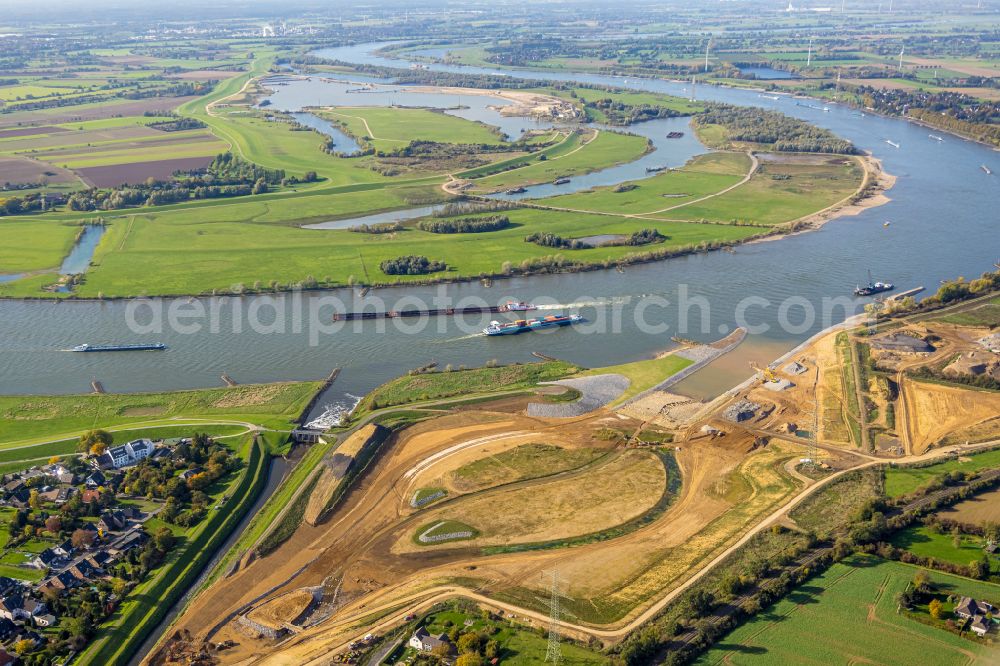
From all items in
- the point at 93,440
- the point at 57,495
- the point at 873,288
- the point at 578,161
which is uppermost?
the point at 578,161

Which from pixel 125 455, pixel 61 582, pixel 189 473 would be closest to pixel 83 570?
pixel 61 582

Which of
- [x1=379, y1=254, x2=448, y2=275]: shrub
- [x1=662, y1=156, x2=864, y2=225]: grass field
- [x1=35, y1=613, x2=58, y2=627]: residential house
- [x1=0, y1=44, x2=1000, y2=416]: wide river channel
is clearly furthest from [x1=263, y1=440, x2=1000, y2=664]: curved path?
[x1=662, y1=156, x2=864, y2=225]: grass field

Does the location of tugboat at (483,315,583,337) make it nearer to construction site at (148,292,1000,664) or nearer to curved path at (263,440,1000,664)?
construction site at (148,292,1000,664)

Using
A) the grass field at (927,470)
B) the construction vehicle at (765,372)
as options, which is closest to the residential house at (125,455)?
the construction vehicle at (765,372)

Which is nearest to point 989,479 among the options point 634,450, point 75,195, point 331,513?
point 634,450

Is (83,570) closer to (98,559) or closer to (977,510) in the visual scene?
(98,559)

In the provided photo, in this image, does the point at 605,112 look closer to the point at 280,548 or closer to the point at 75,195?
the point at 75,195

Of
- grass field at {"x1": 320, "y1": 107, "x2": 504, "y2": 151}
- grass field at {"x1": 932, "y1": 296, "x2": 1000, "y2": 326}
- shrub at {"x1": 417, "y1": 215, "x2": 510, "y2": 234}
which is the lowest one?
grass field at {"x1": 932, "y1": 296, "x2": 1000, "y2": 326}
